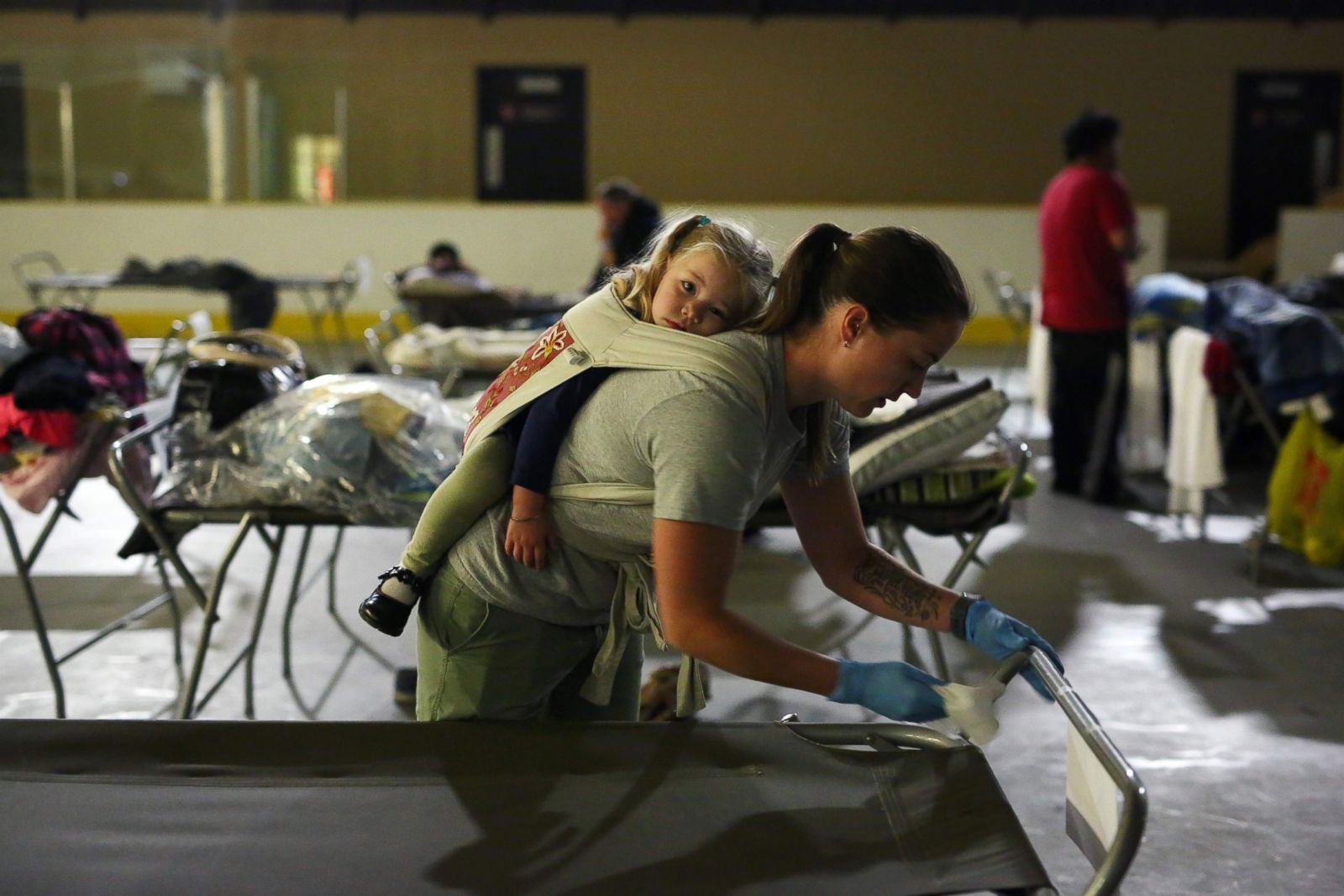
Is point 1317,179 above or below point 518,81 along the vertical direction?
below

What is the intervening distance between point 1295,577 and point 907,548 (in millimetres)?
1985

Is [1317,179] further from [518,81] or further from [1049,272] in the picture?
[1049,272]

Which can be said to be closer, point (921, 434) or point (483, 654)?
point (483, 654)

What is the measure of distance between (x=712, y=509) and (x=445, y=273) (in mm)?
5085

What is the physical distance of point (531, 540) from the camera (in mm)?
1515

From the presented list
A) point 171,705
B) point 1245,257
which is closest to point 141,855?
point 171,705

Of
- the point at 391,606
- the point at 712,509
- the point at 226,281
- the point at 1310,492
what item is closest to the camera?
the point at 712,509

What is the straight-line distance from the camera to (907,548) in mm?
3047

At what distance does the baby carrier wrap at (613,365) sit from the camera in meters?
1.35

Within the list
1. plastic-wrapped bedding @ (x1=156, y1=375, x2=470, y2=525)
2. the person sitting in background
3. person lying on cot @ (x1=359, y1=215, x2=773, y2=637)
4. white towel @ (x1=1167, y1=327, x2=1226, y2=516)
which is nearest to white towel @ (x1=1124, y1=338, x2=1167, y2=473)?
white towel @ (x1=1167, y1=327, x2=1226, y2=516)

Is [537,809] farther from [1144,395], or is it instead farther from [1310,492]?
[1144,395]

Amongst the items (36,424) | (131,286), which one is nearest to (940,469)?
(36,424)

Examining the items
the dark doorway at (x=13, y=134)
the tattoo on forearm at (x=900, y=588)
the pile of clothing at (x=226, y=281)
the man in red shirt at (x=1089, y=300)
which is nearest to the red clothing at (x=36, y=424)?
the tattoo on forearm at (x=900, y=588)

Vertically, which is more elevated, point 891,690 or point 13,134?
point 13,134
